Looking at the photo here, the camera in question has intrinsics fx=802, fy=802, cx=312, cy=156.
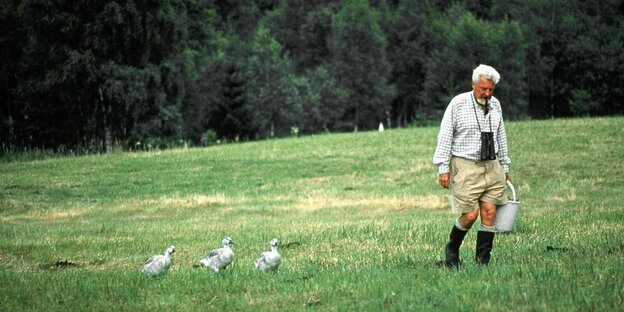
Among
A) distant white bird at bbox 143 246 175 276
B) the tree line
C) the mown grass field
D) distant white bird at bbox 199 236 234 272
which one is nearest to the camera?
the mown grass field

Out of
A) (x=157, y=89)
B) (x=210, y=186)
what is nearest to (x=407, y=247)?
(x=210, y=186)

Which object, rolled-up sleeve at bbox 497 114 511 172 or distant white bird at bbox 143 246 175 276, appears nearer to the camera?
distant white bird at bbox 143 246 175 276

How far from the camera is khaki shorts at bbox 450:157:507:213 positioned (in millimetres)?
9969

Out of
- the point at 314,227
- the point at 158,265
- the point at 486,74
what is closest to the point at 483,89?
the point at 486,74

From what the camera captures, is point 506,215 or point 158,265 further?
point 506,215

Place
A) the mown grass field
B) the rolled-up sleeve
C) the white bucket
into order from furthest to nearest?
the rolled-up sleeve, the white bucket, the mown grass field

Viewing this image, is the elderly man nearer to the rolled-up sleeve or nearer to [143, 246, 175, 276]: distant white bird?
the rolled-up sleeve

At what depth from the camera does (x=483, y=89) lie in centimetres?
1001

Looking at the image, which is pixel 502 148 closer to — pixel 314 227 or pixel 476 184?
pixel 476 184

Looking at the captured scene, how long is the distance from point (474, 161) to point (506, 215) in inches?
31.2

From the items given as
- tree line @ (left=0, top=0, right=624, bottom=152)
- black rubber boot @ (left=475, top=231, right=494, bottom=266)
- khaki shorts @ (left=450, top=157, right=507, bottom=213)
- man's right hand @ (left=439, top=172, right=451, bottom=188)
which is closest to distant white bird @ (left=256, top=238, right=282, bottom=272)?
man's right hand @ (left=439, top=172, right=451, bottom=188)

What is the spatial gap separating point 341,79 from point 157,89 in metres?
45.4

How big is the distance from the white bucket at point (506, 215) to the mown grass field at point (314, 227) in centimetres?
47

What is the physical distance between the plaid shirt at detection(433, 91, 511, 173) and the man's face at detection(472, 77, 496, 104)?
137 mm
